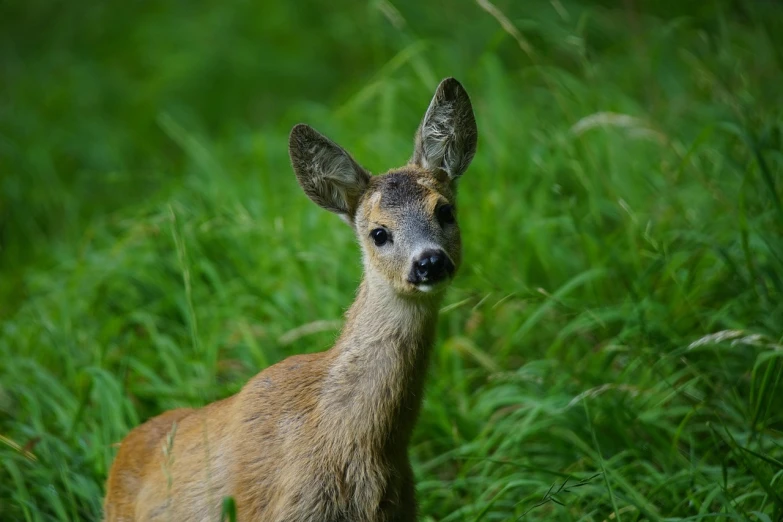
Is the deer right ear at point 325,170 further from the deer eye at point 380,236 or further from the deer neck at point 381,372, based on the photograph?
the deer neck at point 381,372

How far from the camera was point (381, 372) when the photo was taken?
11.1 feet

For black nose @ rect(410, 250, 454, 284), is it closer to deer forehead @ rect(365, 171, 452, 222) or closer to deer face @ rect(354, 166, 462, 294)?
deer face @ rect(354, 166, 462, 294)

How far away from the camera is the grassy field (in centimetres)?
395

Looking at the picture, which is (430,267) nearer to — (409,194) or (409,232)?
(409,232)

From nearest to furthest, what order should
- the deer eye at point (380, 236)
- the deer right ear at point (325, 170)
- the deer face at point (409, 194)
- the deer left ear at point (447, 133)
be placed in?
the deer face at point (409, 194) < the deer eye at point (380, 236) < the deer right ear at point (325, 170) < the deer left ear at point (447, 133)

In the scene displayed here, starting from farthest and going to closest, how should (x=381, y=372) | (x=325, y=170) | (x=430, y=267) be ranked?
(x=325, y=170), (x=381, y=372), (x=430, y=267)

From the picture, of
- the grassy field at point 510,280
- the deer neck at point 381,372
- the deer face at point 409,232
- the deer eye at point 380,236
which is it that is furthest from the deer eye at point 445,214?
the grassy field at point 510,280

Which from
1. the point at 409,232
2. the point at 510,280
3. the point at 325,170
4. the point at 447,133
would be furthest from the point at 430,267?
the point at 510,280

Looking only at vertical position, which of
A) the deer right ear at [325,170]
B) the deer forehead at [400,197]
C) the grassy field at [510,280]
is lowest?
the grassy field at [510,280]

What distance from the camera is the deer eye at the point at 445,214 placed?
3568mm

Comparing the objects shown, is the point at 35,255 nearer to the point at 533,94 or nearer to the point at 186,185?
the point at 186,185

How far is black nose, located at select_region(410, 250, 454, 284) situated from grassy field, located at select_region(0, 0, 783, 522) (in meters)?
0.70

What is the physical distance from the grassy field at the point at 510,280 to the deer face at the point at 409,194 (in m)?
0.57

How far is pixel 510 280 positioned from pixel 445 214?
1.49 metres
